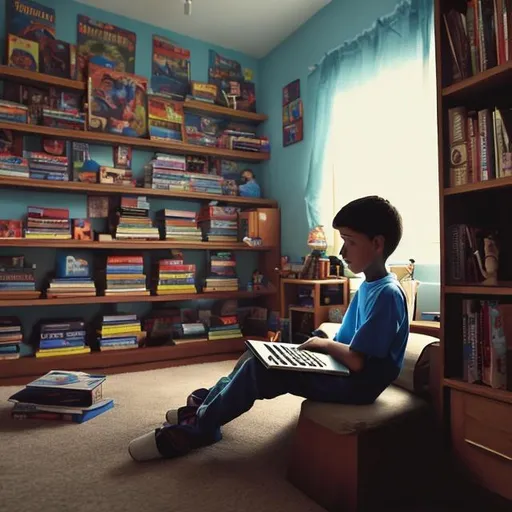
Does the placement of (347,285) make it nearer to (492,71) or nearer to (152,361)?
(152,361)

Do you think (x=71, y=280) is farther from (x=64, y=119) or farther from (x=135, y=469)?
(x=135, y=469)

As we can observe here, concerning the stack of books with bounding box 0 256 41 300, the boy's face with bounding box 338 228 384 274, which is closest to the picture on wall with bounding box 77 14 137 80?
the stack of books with bounding box 0 256 41 300

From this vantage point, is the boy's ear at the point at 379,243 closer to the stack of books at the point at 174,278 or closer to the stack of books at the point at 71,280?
the stack of books at the point at 174,278

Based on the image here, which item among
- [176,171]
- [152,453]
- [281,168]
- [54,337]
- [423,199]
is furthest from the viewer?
[281,168]

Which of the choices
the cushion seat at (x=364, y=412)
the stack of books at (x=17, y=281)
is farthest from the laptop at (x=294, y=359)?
the stack of books at (x=17, y=281)

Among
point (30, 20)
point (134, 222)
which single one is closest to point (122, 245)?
point (134, 222)

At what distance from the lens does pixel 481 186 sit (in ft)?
3.99

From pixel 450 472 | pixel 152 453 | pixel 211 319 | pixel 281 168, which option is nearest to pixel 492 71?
pixel 450 472

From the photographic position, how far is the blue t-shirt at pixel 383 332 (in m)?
1.17

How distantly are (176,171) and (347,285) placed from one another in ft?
4.77

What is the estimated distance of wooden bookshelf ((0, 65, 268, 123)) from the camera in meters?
2.53

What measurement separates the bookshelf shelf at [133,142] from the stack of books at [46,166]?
0.45 ft

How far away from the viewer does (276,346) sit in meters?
1.40

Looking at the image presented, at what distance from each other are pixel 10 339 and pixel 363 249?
2159 millimetres
